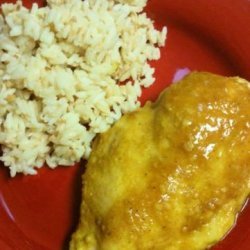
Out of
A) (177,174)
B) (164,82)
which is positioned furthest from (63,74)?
(177,174)

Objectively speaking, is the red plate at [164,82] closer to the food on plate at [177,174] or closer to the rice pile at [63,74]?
the rice pile at [63,74]

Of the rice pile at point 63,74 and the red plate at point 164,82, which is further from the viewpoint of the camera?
the red plate at point 164,82

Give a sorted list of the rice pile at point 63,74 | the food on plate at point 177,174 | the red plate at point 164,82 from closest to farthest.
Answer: the food on plate at point 177,174, the rice pile at point 63,74, the red plate at point 164,82

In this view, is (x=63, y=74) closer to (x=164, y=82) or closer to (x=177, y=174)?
(x=164, y=82)

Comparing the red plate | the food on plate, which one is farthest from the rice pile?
the food on plate

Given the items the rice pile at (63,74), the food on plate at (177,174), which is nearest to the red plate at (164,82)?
the rice pile at (63,74)

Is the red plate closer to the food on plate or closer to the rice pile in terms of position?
the rice pile
